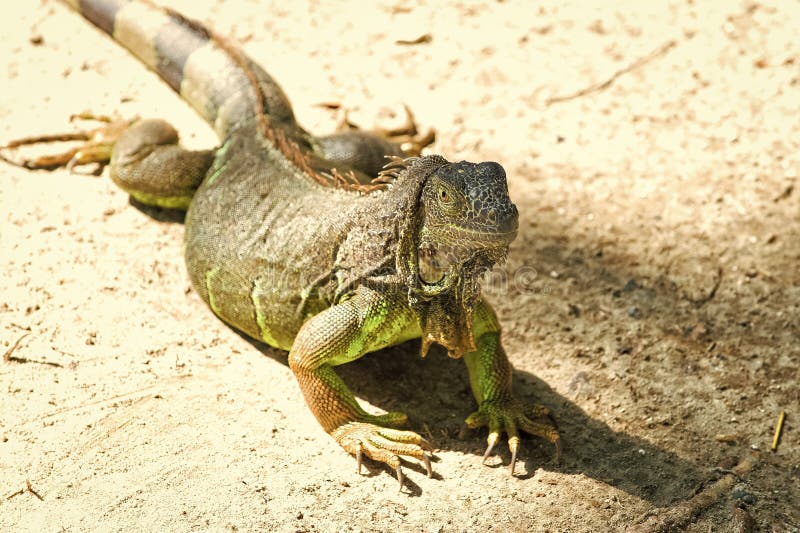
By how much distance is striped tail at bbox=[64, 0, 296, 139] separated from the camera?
18.7ft

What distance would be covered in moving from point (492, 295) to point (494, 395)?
41.6 inches

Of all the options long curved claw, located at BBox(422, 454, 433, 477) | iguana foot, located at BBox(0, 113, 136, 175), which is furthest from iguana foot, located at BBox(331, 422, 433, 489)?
iguana foot, located at BBox(0, 113, 136, 175)

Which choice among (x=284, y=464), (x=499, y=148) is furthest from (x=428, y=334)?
(x=499, y=148)

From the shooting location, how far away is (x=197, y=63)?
243 inches

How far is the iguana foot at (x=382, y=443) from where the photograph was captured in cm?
400

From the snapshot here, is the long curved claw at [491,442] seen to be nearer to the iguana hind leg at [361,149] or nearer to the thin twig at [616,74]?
the iguana hind leg at [361,149]

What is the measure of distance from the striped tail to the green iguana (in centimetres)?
2

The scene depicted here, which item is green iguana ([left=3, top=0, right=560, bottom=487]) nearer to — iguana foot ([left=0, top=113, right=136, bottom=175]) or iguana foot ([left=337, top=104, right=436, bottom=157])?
iguana foot ([left=0, top=113, right=136, bottom=175])

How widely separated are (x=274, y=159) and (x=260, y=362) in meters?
1.29

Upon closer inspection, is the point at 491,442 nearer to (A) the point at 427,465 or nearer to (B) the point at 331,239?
(A) the point at 427,465

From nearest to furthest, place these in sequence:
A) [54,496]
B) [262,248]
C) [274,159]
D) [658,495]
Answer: [54,496]
[658,495]
[262,248]
[274,159]

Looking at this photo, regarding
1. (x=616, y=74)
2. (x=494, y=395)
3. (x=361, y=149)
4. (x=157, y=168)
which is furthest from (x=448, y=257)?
(x=616, y=74)

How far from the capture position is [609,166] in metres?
6.21

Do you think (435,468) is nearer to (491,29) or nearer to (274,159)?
(274,159)
